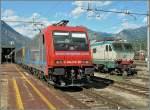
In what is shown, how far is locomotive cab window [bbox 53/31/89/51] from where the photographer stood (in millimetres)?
19312

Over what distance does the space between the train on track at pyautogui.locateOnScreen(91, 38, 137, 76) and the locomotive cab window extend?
12.6 meters

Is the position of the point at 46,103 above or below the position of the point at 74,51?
below

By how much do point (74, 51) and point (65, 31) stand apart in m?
1.22

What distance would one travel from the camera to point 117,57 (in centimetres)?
3259

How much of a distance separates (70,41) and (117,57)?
13627 mm

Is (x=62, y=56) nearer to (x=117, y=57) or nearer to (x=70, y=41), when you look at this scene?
(x=70, y=41)

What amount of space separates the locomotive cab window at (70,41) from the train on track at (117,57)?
41.2 ft

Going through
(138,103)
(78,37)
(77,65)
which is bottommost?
(138,103)

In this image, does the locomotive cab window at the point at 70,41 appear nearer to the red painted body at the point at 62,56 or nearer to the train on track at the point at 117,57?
the red painted body at the point at 62,56

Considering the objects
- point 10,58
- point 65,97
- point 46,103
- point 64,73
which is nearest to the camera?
point 46,103

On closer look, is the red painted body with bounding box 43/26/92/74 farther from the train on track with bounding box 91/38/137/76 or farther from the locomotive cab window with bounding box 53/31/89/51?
the train on track with bounding box 91/38/137/76

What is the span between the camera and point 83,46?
19719 millimetres

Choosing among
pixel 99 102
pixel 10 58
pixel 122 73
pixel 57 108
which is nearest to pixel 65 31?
pixel 99 102

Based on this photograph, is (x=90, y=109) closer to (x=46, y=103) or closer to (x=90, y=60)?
(x=46, y=103)
